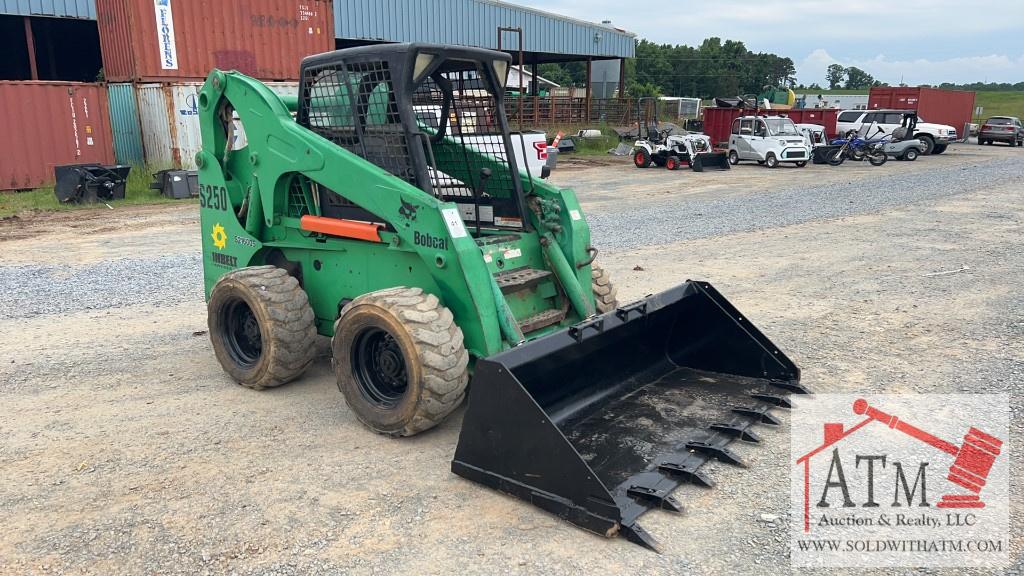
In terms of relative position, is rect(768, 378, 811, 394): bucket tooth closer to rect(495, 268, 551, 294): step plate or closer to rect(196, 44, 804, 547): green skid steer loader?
rect(196, 44, 804, 547): green skid steer loader

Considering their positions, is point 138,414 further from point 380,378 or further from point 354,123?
point 354,123

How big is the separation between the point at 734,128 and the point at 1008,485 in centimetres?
2396

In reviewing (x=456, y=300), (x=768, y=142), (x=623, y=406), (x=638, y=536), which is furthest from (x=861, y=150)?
(x=638, y=536)

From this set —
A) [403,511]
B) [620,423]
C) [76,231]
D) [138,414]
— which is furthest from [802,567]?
[76,231]

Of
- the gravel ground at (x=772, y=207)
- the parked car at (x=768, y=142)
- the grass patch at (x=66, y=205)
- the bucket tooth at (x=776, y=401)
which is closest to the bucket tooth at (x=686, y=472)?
the bucket tooth at (x=776, y=401)

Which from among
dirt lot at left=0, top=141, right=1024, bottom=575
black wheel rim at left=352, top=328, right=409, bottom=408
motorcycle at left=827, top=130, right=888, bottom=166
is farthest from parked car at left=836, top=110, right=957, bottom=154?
black wheel rim at left=352, top=328, right=409, bottom=408

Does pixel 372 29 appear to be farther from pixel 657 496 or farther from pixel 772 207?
pixel 657 496

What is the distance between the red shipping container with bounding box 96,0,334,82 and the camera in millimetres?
17422

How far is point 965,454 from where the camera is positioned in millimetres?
4172

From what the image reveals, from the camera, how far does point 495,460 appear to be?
3773 millimetres

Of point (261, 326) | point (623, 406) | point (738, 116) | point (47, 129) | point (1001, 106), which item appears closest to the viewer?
point (623, 406)

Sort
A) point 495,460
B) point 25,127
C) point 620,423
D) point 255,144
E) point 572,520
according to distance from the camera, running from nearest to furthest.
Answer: point 572,520
point 495,460
point 620,423
point 255,144
point 25,127

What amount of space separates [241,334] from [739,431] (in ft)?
11.4

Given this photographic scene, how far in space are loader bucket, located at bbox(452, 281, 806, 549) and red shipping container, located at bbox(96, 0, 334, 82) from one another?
16.5 m
